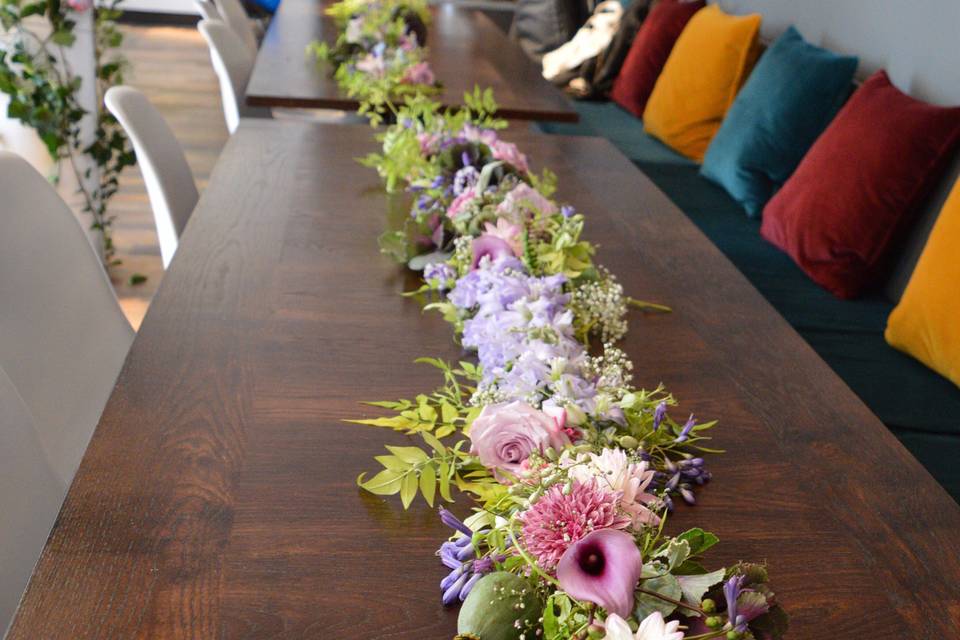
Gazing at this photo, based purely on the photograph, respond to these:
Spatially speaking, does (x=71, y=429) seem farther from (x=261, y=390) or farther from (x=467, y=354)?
(x=467, y=354)

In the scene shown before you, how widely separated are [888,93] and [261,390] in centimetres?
209

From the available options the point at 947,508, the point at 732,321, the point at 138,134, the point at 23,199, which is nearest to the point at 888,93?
the point at 732,321

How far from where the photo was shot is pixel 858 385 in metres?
2.09

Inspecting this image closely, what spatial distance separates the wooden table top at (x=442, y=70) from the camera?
8.98 ft

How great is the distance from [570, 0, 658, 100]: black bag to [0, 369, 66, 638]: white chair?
3.71m

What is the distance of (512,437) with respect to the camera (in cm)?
102

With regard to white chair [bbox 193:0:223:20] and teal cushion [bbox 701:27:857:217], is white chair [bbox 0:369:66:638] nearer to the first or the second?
teal cushion [bbox 701:27:857:217]

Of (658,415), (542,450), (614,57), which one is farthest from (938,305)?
(614,57)

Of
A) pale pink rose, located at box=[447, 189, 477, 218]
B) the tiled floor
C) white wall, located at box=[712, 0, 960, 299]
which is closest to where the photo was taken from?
pale pink rose, located at box=[447, 189, 477, 218]

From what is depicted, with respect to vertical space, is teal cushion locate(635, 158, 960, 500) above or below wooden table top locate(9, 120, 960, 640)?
below

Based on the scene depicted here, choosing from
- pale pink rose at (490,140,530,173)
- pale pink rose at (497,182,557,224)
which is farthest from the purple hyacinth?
pale pink rose at (490,140,530,173)

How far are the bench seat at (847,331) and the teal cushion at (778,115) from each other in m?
0.11

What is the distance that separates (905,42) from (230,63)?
83.5 inches

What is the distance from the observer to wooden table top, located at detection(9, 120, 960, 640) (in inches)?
35.4
